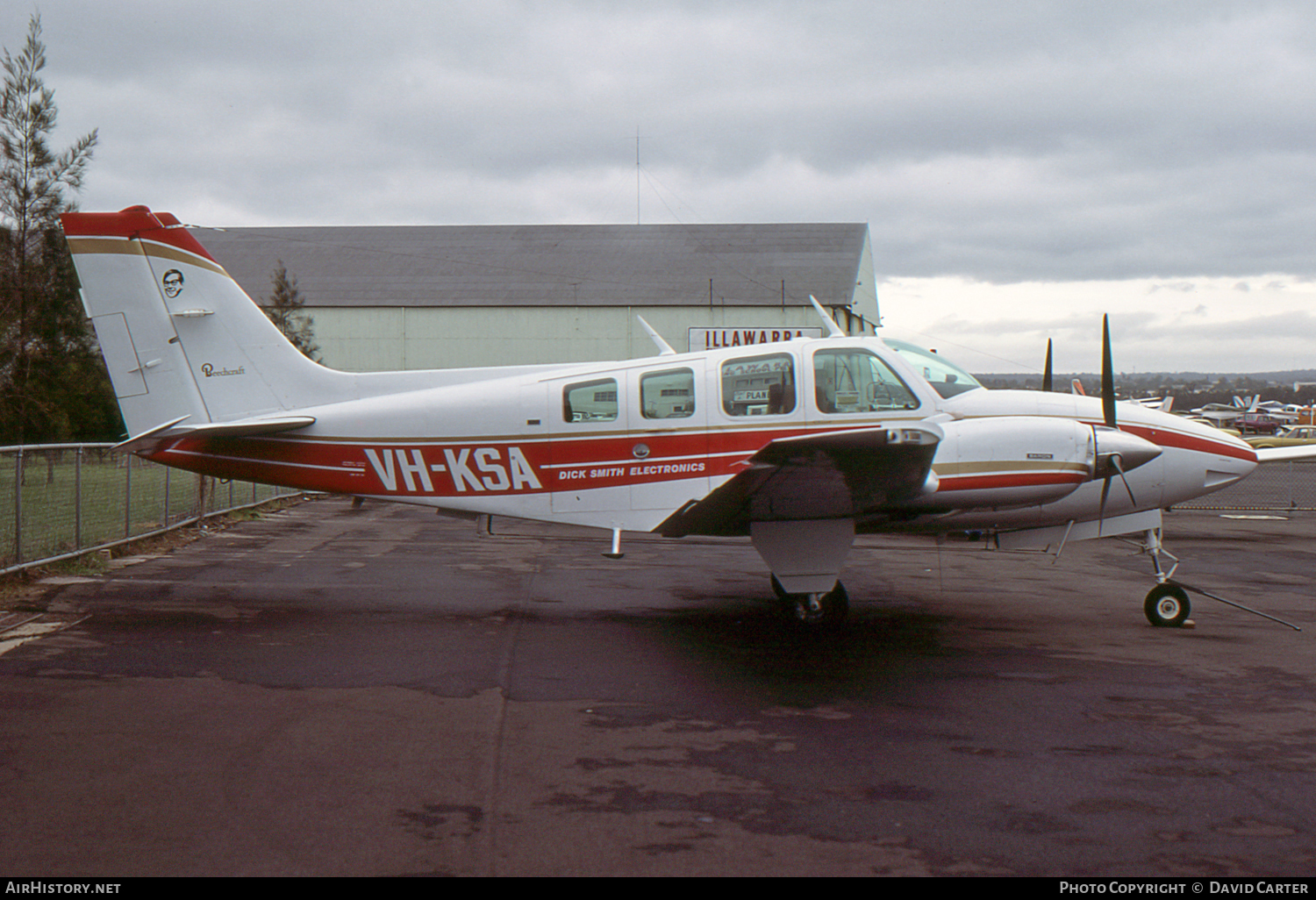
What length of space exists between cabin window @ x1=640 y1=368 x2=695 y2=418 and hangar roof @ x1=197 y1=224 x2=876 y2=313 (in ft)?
78.4

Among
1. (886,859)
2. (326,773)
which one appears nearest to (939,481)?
(886,859)

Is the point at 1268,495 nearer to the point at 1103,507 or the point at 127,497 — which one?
the point at 1103,507

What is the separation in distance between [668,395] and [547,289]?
25.6m

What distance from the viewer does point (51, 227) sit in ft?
55.9

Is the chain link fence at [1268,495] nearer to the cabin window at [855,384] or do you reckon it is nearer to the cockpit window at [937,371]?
the cockpit window at [937,371]

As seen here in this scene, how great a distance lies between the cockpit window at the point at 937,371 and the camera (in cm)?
861

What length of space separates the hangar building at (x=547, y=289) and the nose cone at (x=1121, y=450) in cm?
2096

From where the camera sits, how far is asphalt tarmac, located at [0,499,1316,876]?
13.1 ft

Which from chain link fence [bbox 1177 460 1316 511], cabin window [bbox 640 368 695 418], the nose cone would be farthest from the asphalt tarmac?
chain link fence [bbox 1177 460 1316 511]

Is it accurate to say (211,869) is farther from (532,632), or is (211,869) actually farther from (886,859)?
(532,632)

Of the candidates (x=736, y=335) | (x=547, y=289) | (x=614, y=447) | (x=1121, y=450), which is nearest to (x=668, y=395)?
(x=614, y=447)

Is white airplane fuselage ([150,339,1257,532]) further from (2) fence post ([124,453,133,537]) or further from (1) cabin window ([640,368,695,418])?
(2) fence post ([124,453,133,537])

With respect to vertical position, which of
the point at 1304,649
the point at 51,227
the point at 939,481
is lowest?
the point at 1304,649

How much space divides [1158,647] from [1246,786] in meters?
3.35
